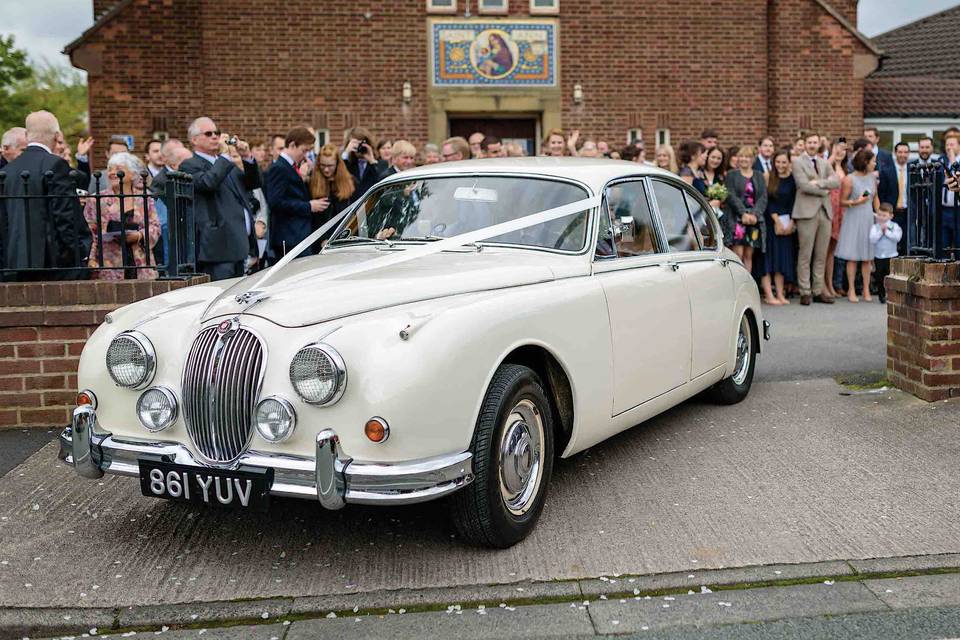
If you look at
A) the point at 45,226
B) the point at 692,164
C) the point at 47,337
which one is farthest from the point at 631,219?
the point at 692,164

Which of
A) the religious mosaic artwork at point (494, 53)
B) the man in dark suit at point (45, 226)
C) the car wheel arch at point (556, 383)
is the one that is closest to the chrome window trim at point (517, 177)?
the car wheel arch at point (556, 383)

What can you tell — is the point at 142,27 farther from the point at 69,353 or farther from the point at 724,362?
the point at 724,362

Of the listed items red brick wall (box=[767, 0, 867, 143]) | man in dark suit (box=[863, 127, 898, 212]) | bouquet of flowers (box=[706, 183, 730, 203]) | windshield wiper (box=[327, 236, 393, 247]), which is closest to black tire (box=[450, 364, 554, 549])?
windshield wiper (box=[327, 236, 393, 247])

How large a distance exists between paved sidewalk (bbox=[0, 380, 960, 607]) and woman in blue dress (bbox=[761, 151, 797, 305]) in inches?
264

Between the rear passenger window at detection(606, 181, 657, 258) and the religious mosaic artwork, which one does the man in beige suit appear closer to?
the religious mosaic artwork

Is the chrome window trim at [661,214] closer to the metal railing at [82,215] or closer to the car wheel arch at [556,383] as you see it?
the car wheel arch at [556,383]

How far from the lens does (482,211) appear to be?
17.7 feet

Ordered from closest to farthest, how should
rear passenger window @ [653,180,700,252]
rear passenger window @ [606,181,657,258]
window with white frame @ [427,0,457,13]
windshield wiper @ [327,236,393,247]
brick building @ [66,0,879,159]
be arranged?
windshield wiper @ [327,236,393,247]
rear passenger window @ [606,181,657,258]
rear passenger window @ [653,180,700,252]
brick building @ [66,0,879,159]
window with white frame @ [427,0,457,13]

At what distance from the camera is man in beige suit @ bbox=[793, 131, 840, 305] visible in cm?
1243

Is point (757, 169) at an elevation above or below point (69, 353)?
above

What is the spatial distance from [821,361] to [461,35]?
11.0 metres

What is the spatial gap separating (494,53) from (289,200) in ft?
29.6

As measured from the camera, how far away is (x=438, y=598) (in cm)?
393

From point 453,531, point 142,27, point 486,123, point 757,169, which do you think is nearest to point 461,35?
point 486,123
